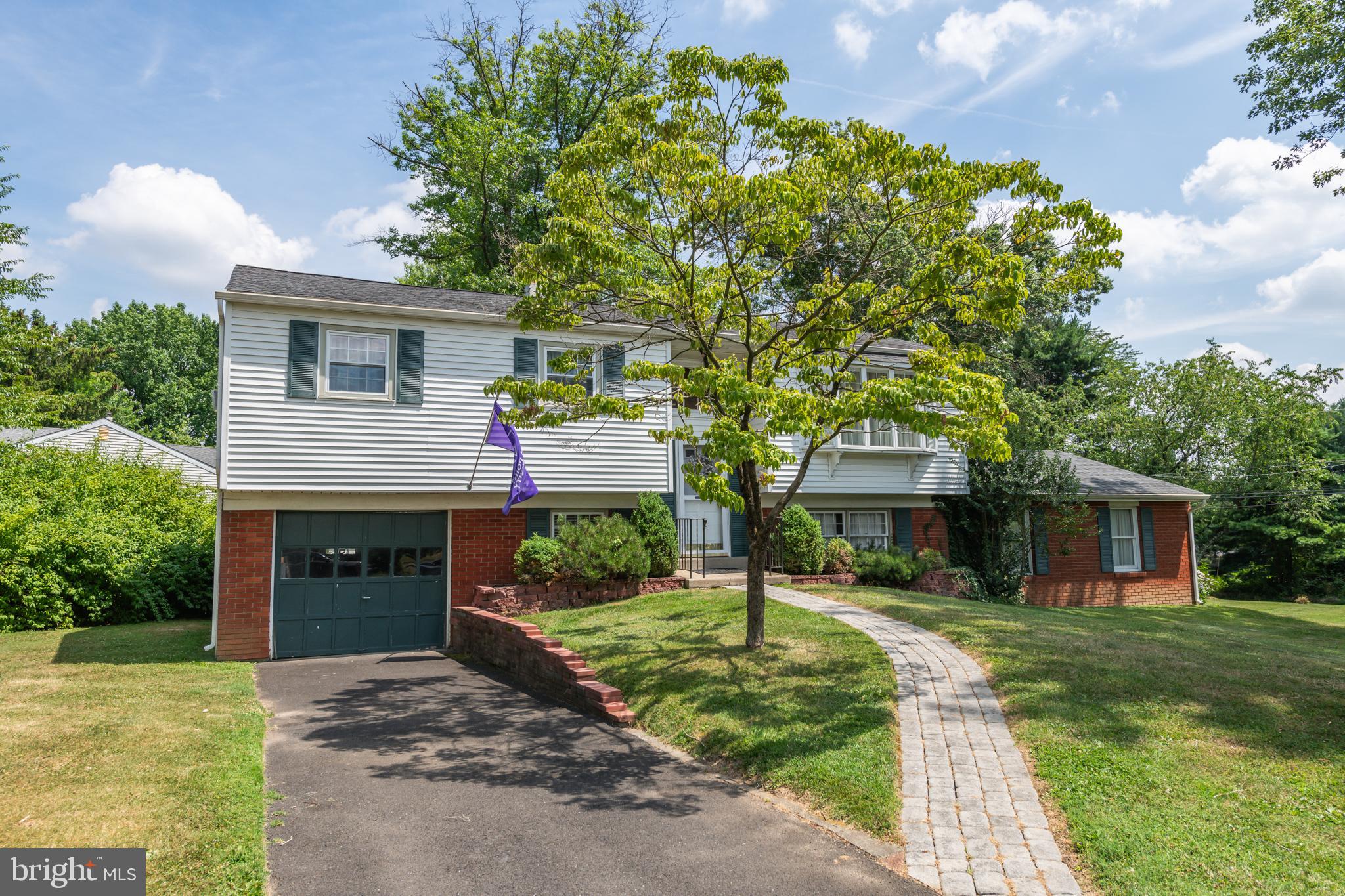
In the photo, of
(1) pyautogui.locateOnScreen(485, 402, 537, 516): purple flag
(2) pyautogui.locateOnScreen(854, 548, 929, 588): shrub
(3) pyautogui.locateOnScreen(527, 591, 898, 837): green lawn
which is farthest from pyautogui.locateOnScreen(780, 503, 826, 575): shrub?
(1) pyautogui.locateOnScreen(485, 402, 537, 516): purple flag

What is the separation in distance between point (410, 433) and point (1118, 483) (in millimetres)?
18336

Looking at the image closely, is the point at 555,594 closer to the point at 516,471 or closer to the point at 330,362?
the point at 516,471

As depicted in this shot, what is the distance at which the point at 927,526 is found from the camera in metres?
19.1

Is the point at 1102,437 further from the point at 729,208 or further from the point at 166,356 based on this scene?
the point at 166,356

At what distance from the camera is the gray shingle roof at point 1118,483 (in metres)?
20.7

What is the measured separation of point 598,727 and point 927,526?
12662 mm

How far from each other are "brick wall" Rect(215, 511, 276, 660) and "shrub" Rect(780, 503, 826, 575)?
9335mm

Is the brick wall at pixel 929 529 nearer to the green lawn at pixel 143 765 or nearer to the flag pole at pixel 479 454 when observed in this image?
the flag pole at pixel 479 454

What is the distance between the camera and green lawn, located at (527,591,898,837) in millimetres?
6297

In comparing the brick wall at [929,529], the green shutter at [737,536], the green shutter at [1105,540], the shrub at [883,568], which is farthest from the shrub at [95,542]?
the green shutter at [1105,540]

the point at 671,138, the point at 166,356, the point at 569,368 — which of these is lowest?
the point at 569,368

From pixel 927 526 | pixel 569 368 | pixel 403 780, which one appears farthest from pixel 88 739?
pixel 927 526

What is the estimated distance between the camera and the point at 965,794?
5.85m

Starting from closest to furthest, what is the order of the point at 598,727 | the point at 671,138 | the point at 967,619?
the point at 598,727, the point at 671,138, the point at 967,619
